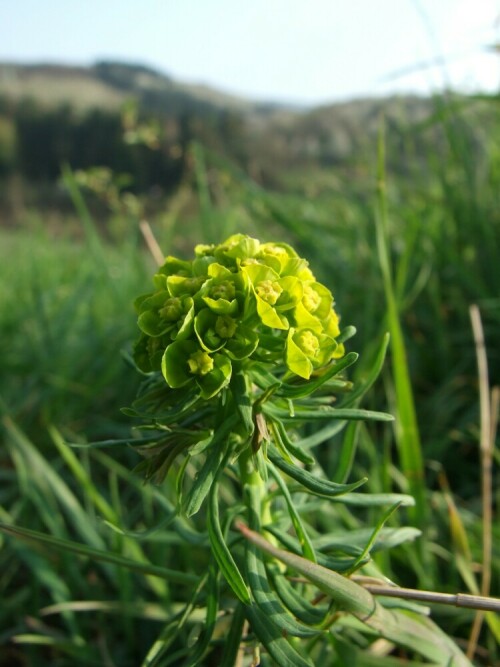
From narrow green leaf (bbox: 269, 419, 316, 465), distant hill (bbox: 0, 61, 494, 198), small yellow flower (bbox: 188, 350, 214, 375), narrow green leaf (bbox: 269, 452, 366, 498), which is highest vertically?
distant hill (bbox: 0, 61, 494, 198)

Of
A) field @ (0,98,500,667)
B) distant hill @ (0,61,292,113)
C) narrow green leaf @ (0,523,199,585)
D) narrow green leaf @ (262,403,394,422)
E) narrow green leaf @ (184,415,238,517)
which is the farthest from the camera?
distant hill @ (0,61,292,113)

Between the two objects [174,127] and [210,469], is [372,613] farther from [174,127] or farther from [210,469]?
[174,127]

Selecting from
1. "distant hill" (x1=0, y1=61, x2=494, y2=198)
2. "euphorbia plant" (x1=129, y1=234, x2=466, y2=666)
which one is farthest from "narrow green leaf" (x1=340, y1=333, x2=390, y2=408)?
"distant hill" (x1=0, y1=61, x2=494, y2=198)

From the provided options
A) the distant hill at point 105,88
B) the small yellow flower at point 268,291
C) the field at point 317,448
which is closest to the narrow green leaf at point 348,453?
the field at point 317,448

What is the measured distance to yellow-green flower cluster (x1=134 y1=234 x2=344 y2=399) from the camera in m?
1.07

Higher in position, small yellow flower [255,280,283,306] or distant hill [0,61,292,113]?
distant hill [0,61,292,113]

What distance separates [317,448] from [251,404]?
1509mm

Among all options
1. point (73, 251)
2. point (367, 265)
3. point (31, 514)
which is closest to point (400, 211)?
point (367, 265)

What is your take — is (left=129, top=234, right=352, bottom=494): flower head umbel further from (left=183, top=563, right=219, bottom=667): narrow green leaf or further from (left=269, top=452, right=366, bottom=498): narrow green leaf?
(left=183, top=563, right=219, bottom=667): narrow green leaf

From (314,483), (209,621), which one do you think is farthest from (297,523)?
(209,621)

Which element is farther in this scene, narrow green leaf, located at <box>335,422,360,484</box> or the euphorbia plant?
narrow green leaf, located at <box>335,422,360,484</box>

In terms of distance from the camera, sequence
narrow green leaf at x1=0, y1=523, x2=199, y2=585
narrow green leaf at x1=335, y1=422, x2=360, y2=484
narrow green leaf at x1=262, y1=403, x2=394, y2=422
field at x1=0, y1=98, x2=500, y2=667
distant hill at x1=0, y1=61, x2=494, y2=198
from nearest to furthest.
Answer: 1. narrow green leaf at x1=262, y1=403, x2=394, y2=422
2. narrow green leaf at x1=0, y1=523, x2=199, y2=585
3. narrow green leaf at x1=335, y1=422, x2=360, y2=484
4. field at x1=0, y1=98, x2=500, y2=667
5. distant hill at x1=0, y1=61, x2=494, y2=198

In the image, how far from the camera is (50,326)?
3266mm

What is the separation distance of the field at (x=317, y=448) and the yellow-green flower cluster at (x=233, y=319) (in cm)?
20
